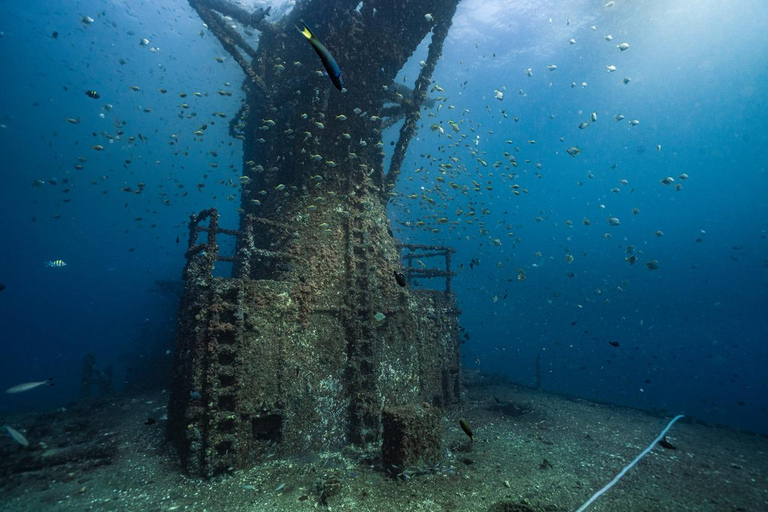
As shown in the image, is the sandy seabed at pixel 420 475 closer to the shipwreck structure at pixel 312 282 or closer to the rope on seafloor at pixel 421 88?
the shipwreck structure at pixel 312 282

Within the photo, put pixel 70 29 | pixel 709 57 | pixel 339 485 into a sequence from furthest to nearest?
pixel 709 57
pixel 70 29
pixel 339 485

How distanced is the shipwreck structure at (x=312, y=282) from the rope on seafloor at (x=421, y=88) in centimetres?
7

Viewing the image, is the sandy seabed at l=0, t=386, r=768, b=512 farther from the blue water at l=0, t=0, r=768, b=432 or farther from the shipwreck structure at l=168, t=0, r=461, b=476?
the blue water at l=0, t=0, r=768, b=432

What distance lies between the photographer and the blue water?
3625cm

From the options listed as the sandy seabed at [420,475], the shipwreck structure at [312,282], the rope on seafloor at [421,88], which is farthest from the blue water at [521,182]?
the sandy seabed at [420,475]

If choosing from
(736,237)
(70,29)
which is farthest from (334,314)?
(736,237)

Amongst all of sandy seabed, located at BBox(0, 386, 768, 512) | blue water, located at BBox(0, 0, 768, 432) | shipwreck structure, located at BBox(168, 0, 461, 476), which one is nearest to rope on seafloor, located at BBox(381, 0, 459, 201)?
shipwreck structure, located at BBox(168, 0, 461, 476)

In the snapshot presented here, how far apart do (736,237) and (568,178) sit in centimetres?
5885

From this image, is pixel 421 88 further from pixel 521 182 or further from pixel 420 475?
pixel 521 182

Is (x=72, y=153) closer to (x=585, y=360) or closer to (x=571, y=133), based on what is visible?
(x=571, y=133)

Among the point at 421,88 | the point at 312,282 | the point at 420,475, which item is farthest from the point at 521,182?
the point at 420,475

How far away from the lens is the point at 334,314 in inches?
330

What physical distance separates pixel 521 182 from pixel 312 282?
13952 centimetres

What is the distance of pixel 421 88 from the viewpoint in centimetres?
1141
